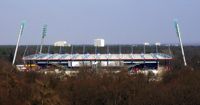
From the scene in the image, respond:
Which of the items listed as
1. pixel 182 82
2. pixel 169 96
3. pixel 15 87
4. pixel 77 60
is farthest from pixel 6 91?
pixel 77 60

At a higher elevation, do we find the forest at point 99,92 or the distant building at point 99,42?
the distant building at point 99,42

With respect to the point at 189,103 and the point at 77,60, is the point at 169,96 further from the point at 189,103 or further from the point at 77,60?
the point at 77,60

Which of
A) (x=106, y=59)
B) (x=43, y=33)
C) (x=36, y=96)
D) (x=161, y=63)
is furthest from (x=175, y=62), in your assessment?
(x=36, y=96)

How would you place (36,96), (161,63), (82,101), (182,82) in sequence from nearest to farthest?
1. (36,96)
2. (82,101)
3. (182,82)
4. (161,63)

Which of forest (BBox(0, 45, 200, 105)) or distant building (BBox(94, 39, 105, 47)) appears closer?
forest (BBox(0, 45, 200, 105))

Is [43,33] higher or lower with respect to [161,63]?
higher

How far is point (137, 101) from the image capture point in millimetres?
32438

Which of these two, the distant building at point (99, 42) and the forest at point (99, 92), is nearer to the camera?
the forest at point (99, 92)

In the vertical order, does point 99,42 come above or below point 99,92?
above

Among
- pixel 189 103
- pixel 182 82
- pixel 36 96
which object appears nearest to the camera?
pixel 36 96

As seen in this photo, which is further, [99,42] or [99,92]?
[99,42]

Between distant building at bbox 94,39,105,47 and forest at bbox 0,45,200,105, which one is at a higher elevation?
distant building at bbox 94,39,105,47

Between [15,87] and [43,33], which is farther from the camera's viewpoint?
[43,33]

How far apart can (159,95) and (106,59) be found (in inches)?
1457
